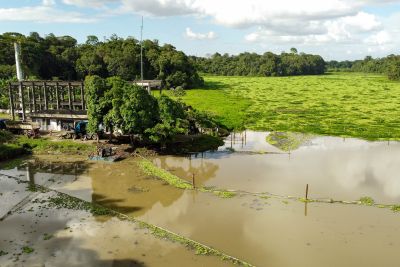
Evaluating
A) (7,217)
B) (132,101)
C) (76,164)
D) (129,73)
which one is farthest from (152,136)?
(129,73)

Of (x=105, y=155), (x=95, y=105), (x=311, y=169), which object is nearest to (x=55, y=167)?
(x=105, y=155)

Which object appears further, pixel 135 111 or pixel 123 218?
pixel 135 111

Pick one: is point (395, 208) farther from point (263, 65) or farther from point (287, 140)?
point (263, 65)

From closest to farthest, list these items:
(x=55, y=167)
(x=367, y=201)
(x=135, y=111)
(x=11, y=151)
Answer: (x=367, y=201), (x=55, y=167), (x=135, y=111), (x=11, y=151)

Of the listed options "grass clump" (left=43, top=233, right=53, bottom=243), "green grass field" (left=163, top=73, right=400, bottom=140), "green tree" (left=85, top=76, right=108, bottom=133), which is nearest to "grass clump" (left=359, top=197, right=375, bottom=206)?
"grass clump" (left=43, top=233, right=53, bottom=243)

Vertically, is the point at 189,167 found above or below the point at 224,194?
above

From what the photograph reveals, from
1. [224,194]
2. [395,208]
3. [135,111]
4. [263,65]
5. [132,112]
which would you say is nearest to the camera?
[395,208]

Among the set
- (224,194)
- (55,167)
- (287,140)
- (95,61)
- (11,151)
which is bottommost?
(224,194)
